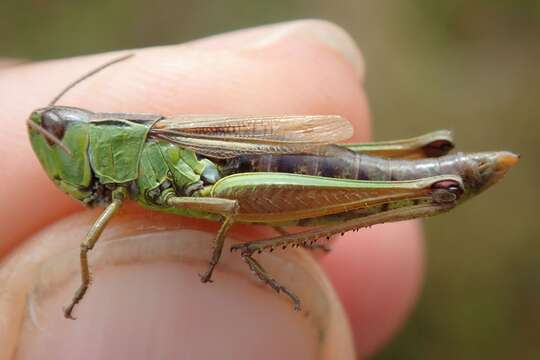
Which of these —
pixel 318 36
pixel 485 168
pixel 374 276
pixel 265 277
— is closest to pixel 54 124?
pixel 265 277

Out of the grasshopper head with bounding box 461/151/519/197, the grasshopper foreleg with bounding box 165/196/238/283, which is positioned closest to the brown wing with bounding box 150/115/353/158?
the grasshopper foreleg with bounding box 165/196/238/283

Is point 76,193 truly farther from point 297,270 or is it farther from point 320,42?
point 320,42

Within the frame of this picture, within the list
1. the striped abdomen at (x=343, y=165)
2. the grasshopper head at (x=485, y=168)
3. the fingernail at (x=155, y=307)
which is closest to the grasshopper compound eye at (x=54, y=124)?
the fingernail at (x=155, y=307)

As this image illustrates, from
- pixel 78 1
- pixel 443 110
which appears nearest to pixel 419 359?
pixel 443 110

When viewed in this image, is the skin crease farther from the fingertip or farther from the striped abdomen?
the striped abdomen

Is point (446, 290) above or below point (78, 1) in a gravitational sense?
below

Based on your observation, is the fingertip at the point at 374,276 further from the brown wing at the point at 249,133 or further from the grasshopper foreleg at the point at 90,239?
the grasshopper foreleg at the point at 90,239

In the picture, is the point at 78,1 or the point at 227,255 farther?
the point at 78,1
